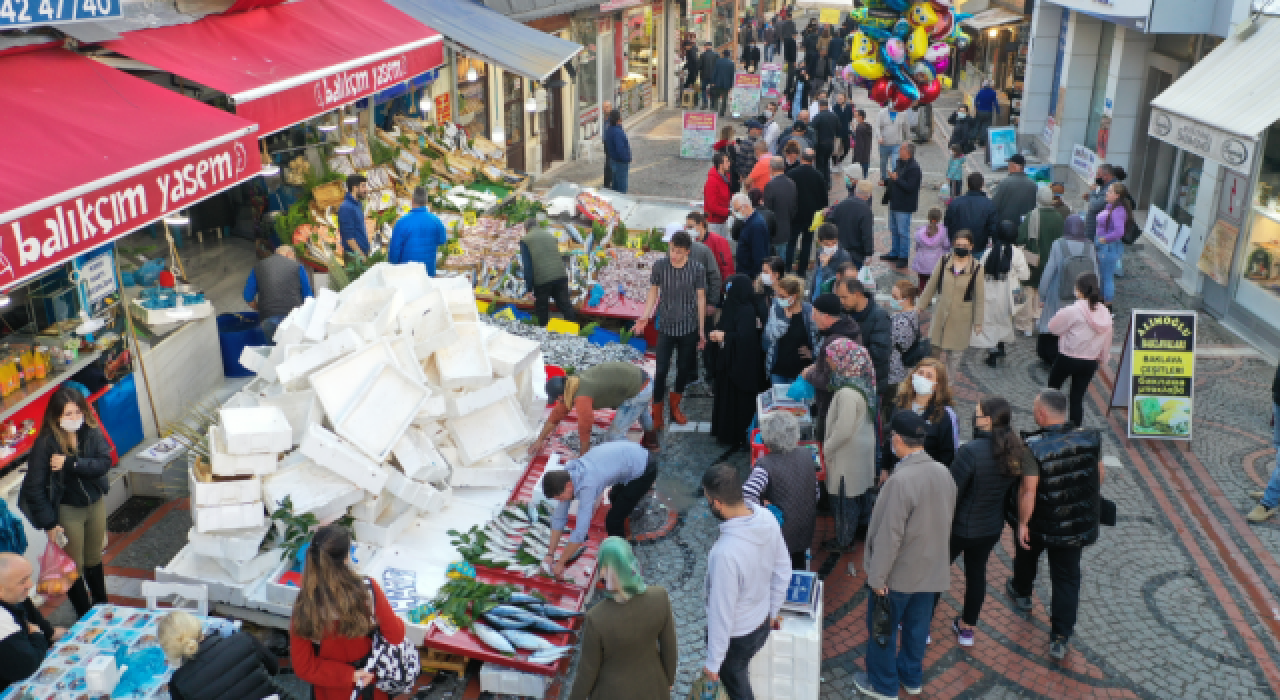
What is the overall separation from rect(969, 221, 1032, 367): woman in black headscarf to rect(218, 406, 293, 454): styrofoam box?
722 centimetres

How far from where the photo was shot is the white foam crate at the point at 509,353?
26.9ft

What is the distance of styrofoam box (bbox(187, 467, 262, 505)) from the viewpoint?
6539 millimetres

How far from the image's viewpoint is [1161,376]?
9625mm

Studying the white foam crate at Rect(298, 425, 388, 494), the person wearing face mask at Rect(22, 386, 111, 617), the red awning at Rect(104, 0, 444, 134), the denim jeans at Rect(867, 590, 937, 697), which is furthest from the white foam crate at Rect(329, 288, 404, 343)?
the denim jeans at Rect(867, 590, 937, 697)

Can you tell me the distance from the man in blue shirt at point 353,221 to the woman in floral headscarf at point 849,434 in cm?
623

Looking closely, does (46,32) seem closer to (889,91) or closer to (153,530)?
(153,530)

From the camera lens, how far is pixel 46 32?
26.7 ft

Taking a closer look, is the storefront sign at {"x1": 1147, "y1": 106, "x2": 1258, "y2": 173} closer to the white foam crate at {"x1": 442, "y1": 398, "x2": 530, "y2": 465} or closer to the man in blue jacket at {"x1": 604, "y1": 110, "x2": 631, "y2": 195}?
the man in blue jacket at {"x1": 604, "y1": 110, "x2": 631, "y2": 195}

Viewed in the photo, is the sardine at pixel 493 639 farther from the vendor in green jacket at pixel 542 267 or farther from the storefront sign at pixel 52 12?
→ the storefront sign at pixel 52 12

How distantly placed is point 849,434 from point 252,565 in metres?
3.99

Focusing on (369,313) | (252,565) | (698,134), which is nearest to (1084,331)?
(369,313)

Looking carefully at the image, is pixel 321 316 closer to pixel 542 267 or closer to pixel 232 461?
pixel 232 461

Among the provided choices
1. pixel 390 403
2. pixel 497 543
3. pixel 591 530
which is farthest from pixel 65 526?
pixel 591 530

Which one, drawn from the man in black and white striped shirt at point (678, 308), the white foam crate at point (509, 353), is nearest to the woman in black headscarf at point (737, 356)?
the man in black and white striped shirt at point (678, 308)
